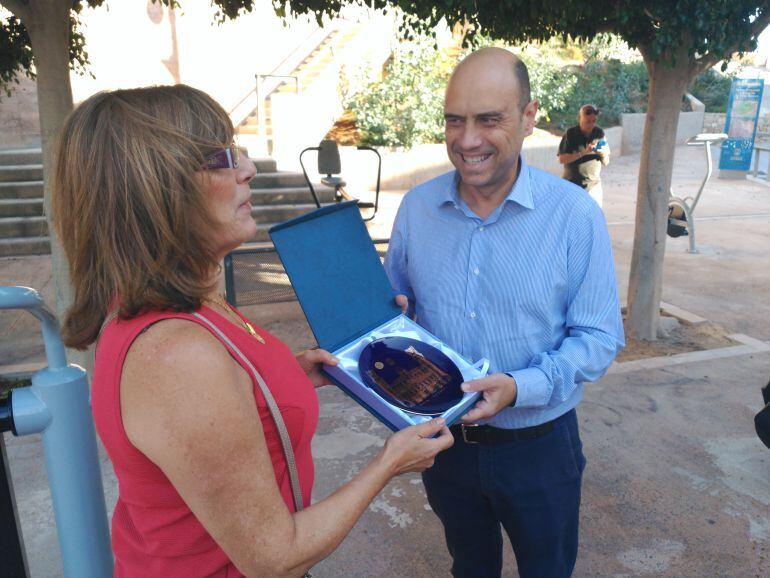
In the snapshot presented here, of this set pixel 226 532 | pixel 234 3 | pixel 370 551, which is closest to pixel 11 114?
pixel 234 3

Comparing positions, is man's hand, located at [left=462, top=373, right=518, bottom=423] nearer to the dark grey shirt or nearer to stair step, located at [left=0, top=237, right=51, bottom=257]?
the dark grey shirt

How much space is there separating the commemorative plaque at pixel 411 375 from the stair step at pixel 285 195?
8163 millimetres

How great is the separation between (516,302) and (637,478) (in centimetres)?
214

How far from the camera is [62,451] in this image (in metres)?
1.33

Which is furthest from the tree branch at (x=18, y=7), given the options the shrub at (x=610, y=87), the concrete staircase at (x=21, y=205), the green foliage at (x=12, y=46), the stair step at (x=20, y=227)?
the shrub at (x=610, y=87)

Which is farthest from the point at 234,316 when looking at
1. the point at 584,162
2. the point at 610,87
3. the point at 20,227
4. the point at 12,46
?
the point at 610,87

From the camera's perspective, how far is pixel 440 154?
14.0 m

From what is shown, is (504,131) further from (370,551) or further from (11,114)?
(11,114)

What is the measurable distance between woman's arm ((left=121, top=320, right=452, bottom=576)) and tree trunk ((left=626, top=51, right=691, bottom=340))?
17.0ft

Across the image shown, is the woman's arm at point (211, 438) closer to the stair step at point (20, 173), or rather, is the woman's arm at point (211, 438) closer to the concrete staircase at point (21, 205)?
the concrete staircase at point (21, 205)

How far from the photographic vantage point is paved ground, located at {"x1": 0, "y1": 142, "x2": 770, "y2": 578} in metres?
2.93

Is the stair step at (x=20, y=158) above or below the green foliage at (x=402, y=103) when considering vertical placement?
below

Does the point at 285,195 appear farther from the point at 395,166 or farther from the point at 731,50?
the point at 731,50

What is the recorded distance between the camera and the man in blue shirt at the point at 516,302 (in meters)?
1.88
